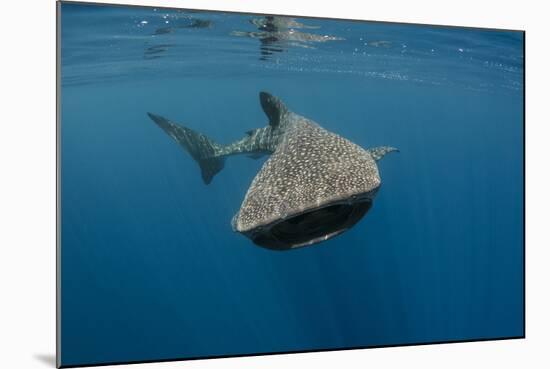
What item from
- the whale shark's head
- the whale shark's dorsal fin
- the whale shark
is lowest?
the whale shark's head

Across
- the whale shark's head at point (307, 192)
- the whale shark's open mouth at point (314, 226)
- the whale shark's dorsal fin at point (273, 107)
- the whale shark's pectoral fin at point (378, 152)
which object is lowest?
the whale shark's open mouth at point (314, 226)

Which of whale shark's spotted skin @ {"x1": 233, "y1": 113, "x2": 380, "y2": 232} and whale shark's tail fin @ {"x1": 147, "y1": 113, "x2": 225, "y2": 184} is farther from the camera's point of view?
whale shark's tail fin @ {"x1": 147, "y1": 113, "x2": 225, "y2": 184}

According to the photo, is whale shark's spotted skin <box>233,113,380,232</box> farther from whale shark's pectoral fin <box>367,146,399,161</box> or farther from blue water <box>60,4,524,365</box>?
blue water <box>60,4,524,365</box>

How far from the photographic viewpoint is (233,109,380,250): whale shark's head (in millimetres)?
5156

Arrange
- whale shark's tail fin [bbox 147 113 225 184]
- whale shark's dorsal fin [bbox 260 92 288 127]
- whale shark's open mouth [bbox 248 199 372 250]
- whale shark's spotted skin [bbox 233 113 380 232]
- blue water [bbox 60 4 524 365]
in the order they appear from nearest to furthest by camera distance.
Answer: whale shark's spotted skin [bbox 233 113 380 232], whale shark's open mouth [bbox 248 199 372 250], blue water [bbox 60 4 524 365], whale shark's dorsal fin [bbox 260 92 288 127], whale shark's tail fin [bbox 147 113 225 184]

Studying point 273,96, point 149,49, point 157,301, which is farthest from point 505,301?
point 157,301

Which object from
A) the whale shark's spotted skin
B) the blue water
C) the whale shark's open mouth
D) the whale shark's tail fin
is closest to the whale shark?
the blue water

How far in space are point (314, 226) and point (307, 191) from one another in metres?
0.95

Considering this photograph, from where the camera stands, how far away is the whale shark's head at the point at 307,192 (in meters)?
5.16

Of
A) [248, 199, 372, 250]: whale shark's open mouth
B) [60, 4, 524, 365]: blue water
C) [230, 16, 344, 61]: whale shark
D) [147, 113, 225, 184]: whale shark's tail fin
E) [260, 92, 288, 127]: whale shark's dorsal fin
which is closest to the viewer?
[248, 199, 372, 250]: whale shark's open mouth

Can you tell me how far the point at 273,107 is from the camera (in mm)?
7758

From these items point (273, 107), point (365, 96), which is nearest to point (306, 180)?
point (273, 107)

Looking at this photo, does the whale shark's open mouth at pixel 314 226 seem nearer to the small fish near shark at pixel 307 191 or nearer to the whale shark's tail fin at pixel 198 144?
the small fish near shark at pixel 307 191

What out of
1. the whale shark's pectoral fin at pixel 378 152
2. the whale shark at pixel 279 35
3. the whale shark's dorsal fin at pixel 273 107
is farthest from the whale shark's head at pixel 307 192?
the whale shark at pixel 279 35
